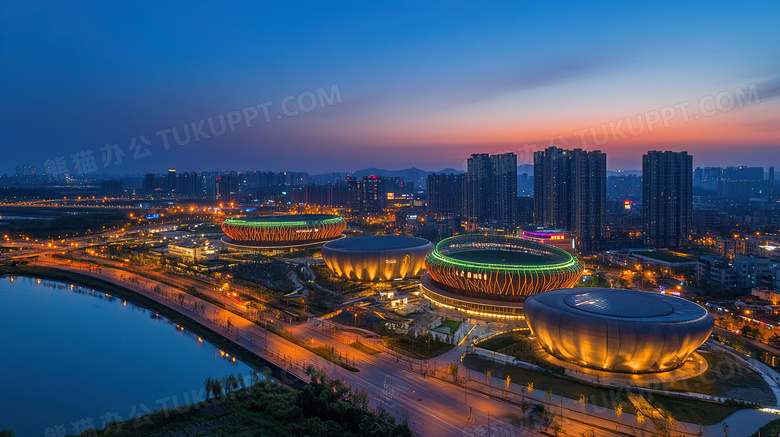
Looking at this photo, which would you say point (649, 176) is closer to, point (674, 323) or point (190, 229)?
point (674, 323)

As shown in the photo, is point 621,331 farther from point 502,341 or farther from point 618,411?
point 502,341

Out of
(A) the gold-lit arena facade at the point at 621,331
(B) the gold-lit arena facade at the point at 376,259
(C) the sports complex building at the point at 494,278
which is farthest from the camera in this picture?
(B) the gold-lit arena facade at the point at 376,259

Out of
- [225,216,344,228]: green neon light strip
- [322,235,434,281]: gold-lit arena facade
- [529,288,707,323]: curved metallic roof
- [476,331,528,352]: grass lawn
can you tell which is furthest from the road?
[225,216,344,228]: green neon light strip

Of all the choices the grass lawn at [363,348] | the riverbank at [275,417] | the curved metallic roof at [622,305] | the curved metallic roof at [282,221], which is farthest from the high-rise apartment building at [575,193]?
the riverbank at [275,417]

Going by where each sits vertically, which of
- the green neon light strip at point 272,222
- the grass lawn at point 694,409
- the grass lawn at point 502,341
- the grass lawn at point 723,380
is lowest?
the grass lawn at point 723,380

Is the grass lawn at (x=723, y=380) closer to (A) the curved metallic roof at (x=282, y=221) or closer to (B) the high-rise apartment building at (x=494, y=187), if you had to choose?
(A) the curved metallic roof at (x=282, y=221)

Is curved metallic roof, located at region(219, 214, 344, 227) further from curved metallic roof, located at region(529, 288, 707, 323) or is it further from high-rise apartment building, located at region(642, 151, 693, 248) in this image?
high-rise apartment building, located at region(642, 151, 693, 248)
